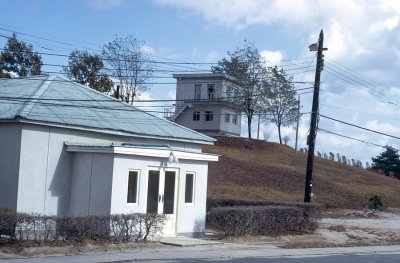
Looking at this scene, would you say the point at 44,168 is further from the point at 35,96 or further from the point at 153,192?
the point at 153,192

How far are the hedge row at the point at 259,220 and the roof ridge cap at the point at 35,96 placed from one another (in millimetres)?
7623

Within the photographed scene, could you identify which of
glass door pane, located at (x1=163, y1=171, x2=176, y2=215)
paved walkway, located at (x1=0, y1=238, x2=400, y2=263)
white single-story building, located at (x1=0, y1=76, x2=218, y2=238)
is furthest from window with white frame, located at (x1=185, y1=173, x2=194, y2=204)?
paved walkway, located at (x1=0, y1=238, x2=400, y2=263)

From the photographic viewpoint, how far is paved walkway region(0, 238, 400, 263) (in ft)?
60.0

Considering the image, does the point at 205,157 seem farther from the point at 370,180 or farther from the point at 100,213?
the point at 370,180

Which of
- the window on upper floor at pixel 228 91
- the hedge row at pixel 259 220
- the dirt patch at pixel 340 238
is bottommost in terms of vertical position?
the dirt patch at pixel 340 238

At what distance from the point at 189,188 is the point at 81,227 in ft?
21.5

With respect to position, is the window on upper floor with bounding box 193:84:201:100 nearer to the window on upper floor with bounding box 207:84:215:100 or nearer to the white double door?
A: the window on upper floor with bounding box 207:84:215:100

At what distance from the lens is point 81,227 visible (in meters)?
20.1

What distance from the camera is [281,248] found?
79.7 feet

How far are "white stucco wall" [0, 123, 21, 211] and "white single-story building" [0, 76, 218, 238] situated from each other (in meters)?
0.03

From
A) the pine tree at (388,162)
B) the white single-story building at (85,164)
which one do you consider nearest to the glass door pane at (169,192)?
the white single-story building at (85,164)

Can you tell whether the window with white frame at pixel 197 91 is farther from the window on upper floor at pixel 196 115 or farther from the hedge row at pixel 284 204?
the hedge row at pixel 284 204

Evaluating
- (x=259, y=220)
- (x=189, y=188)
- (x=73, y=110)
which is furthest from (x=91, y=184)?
(x=259, y=220)

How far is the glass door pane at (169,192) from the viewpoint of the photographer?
24.8 m
